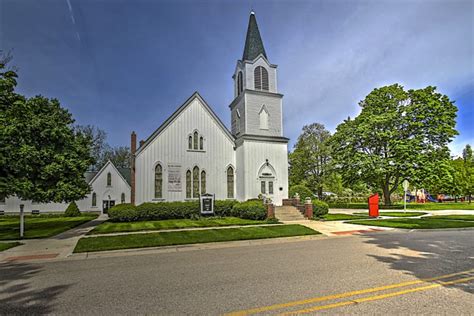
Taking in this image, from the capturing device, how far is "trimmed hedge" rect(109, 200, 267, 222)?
20047 millimetres

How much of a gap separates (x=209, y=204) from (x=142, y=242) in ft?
34.4

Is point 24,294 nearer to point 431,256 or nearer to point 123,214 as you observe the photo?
point 431,256

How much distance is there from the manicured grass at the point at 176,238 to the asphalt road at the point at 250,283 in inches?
72.0

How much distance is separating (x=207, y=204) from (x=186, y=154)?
4923 mm

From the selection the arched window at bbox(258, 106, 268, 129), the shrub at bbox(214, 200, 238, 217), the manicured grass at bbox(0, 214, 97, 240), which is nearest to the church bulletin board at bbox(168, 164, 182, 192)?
the shrub at bbox(214, 200, 238, 217)

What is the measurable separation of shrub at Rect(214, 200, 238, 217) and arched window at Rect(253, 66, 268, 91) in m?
11.0

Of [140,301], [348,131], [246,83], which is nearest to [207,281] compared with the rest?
[140,301]

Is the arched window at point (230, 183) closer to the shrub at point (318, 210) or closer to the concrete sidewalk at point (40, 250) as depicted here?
the shrub at point (318, 210)

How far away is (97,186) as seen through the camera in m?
38.3

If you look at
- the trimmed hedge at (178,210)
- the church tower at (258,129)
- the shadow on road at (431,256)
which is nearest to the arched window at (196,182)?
the trimmed hedge at (178,210)

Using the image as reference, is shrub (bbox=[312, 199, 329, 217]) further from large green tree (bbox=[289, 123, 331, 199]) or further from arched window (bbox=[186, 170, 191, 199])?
large green tree (bbox=[289, 123, 331, 199])

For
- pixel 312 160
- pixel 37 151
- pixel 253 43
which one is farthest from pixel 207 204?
pixel 312 160

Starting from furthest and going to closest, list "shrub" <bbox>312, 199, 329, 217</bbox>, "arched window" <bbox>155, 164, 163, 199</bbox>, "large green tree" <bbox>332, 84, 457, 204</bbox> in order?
"large green tree" <bbox>332, 84, 457, 204</bbox>, "arched window" <bbox>155, 164, 163, 199</bbox>, "shrub" <bbox>312, 199, 329, 217</bbox>

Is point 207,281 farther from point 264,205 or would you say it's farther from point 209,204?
point 209,204
